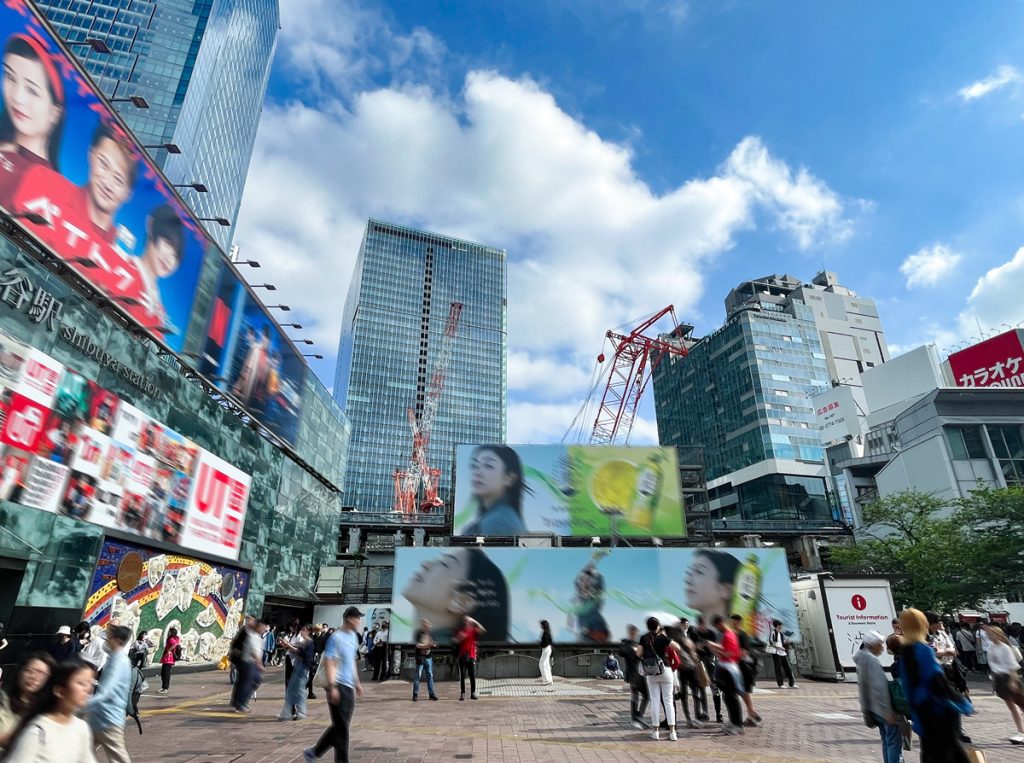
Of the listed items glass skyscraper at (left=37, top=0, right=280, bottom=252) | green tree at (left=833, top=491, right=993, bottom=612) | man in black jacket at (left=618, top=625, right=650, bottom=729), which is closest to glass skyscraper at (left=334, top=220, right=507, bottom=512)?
glass skyscraper at (left=37, top=0, right=280, bottom=252)

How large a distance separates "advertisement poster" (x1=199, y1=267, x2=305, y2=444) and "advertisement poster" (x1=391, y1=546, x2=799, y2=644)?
16469mm

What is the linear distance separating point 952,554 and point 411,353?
131234mm

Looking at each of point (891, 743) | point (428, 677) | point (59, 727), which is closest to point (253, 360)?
point (428, 677)

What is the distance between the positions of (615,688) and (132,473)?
18.1m

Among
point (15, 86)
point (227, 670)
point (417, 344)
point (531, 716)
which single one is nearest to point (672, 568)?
point (531, 716)

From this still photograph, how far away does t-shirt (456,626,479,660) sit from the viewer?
12.8m

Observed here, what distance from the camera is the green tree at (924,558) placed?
24.6 meters

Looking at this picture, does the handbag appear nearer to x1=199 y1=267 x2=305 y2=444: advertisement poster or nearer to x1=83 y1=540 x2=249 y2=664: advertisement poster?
x1=83 y1=540 x2=249 y2=664: advertisement poster

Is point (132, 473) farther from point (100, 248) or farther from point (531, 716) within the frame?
point (531, 716)

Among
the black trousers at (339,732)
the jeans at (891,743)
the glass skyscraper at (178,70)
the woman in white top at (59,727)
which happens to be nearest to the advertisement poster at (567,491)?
the black trousers at (339,732)

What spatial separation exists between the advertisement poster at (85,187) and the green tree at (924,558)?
2981cm

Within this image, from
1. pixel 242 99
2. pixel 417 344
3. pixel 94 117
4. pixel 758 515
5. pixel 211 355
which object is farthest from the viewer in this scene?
pixel 417 344

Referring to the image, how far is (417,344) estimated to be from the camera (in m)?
149

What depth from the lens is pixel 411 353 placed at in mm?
147250
